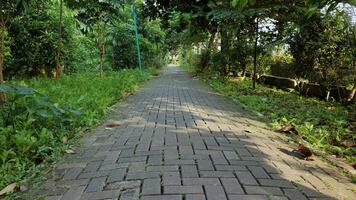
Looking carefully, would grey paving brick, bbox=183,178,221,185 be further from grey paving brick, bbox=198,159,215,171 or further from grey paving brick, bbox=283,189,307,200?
grey paving brick, bbox=283,189,307,200

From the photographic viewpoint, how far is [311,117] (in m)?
6.77

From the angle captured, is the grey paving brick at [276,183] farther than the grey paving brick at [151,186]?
Yes

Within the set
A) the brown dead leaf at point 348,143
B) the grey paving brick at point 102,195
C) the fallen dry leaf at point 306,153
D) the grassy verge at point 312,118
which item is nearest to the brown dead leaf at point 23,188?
the grey paving brick at point 102,195

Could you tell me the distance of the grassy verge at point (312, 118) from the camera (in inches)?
203

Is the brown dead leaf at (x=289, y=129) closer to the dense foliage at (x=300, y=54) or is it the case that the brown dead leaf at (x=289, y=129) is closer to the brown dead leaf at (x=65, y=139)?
the dense foliage at (x=300, y=54)

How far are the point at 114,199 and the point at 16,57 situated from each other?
35.1 feet

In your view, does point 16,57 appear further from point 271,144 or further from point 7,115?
point 271,144

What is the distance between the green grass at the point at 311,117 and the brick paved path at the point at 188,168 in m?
0.66

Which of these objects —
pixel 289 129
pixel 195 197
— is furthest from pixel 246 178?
pixel 289 129

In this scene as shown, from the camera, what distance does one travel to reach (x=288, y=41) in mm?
10398

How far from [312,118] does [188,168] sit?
3.91 meters

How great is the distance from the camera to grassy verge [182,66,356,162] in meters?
5.16

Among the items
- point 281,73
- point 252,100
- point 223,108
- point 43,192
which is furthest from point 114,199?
point 281,73

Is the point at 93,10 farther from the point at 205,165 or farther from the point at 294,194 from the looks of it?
the point at 294,194
